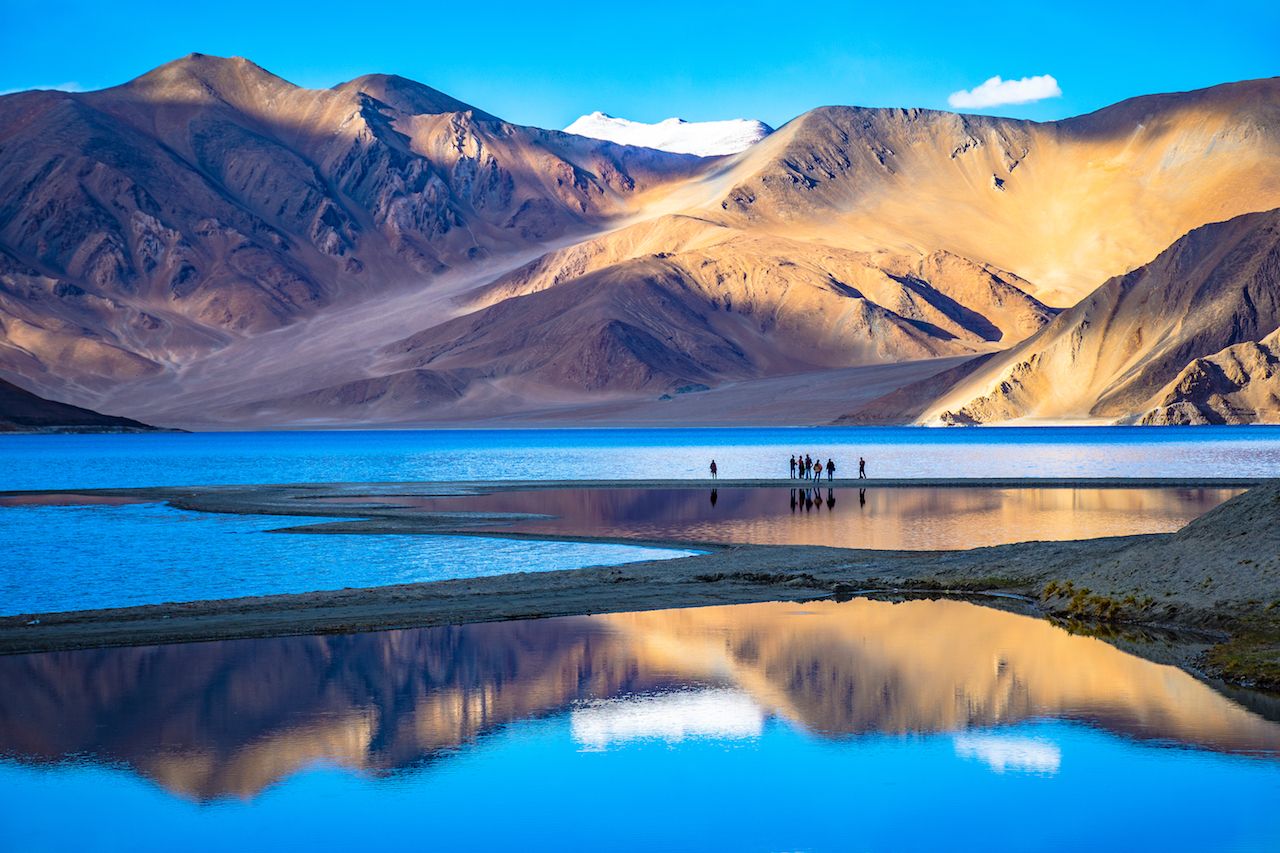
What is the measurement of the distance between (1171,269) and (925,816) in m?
145

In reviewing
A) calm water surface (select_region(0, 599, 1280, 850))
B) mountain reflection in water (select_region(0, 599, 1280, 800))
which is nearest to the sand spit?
mountain reflection in water (select_region(0, 599, 1280, 800))

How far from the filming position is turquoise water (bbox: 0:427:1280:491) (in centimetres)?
7294

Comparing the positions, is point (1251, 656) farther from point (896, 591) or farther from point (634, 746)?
point (896, 591)

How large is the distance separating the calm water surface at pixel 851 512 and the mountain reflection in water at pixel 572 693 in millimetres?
13947

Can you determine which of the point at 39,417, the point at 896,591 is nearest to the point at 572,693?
the point at 896,591

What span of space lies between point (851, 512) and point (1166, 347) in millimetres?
102284

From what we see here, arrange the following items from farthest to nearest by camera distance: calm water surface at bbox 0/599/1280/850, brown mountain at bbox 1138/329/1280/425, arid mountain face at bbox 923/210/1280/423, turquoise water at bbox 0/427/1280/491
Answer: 1. arid mountain face at bbox 923/210/1280/423
2. brown mountain at bbox 1138/329/1280/425
3. turquoise water at bbox 0/427/1280/491
4. calm water surface at bbox 0/599/1280/850

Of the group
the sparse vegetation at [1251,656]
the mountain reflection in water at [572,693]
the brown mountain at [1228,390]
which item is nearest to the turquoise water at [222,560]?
the mountain reflection in water at [572,693]

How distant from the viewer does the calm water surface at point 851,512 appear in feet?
123

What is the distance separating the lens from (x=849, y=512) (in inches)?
1826

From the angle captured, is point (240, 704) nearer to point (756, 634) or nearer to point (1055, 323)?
point (756, 634)

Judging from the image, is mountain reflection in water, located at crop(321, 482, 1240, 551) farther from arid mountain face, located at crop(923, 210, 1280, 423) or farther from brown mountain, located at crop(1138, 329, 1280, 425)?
Answer: arid mountain face, located at crop(923, 210, 1280, 423)

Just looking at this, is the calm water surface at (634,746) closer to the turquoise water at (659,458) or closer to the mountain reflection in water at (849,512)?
the mountain reflection in water at (849,512)

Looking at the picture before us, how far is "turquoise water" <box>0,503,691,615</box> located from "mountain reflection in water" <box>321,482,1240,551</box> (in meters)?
4.26
